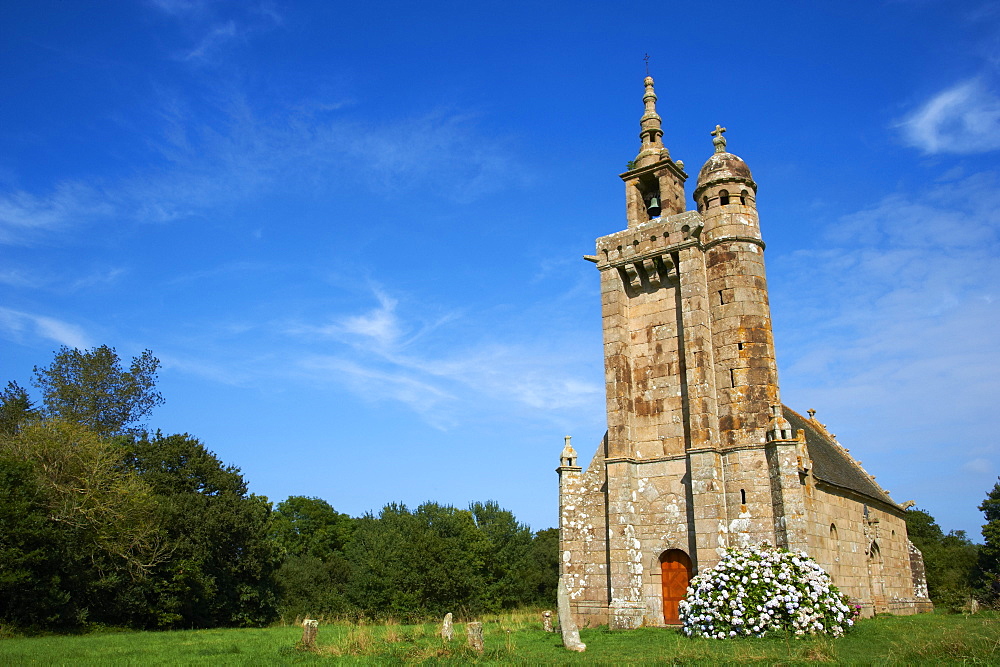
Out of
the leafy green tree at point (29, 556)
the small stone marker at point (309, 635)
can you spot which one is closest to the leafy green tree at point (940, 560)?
the small stone marker at point (309, 635)

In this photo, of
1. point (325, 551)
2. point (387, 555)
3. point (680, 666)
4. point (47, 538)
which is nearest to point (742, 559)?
point (680, 666)

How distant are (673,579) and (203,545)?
19521mm

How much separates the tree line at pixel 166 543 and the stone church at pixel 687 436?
52.0ft

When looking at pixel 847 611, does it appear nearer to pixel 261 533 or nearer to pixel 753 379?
pixel 753 379

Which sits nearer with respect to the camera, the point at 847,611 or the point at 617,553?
the point at 847,611

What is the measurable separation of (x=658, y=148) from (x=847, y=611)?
1549 centimetres

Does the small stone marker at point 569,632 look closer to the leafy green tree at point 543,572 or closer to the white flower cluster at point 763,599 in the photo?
the white flower cluster at point 763,599

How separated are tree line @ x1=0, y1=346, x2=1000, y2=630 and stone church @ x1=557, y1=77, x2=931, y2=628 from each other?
1375 centimetres

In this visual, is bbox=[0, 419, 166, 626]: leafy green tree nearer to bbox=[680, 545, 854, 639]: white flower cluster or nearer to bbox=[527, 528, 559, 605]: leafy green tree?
bbox=[680, 545, 854, 639]: white flower cluster

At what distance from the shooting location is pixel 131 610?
26016 mm

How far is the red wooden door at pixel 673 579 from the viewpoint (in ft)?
62.8

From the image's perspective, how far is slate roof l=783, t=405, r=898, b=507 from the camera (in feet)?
72.6

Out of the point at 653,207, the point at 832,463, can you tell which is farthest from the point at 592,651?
the point at 832,463

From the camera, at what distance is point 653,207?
23.8 m
